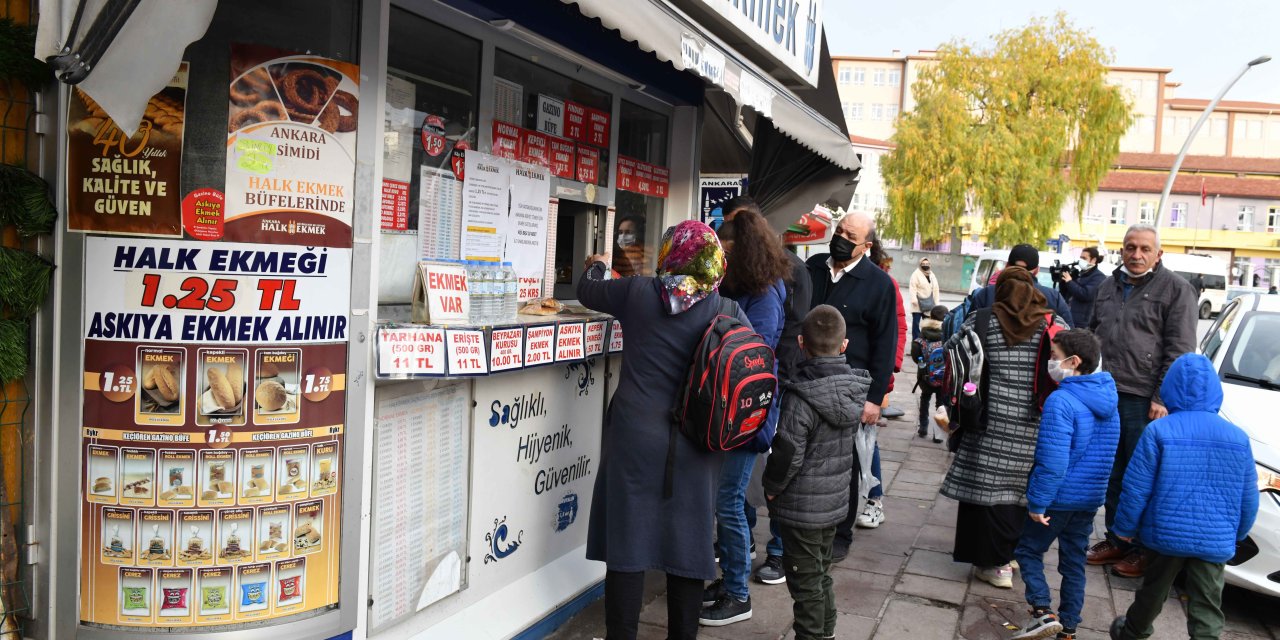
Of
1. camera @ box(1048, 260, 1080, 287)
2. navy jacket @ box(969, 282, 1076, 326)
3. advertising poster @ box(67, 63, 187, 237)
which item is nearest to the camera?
advertising poster @ box(67, 63, 187, 237)

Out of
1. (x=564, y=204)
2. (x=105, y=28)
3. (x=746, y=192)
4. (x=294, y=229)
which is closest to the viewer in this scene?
(x=105, y=28)

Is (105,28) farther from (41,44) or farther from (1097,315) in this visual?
(1097,315)

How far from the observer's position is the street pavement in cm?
461

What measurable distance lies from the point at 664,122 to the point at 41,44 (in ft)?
12.6

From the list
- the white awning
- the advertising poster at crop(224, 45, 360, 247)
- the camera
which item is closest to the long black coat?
the white awning

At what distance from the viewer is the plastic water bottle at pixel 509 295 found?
13.0 feet

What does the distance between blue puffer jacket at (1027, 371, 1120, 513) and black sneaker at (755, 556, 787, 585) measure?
58.2 inches

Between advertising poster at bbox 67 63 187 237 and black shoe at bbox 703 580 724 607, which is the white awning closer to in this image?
advertising poster at bbox 67 63 187 237

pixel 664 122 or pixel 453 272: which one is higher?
pixel 664 122

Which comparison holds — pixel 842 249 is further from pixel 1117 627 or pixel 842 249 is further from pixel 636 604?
pixel 636 604

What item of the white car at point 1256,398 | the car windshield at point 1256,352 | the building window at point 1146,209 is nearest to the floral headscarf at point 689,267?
the white car at point 1256,398

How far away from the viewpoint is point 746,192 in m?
6.76

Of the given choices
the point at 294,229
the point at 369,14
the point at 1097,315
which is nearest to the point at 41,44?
the point at 294,229

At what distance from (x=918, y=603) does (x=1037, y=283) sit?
223cm
